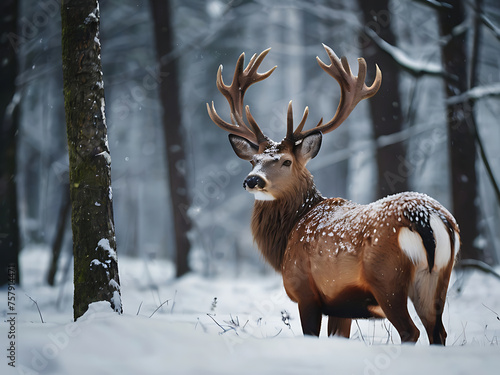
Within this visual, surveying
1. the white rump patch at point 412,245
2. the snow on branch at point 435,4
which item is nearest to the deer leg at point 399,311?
the white rump patch at point 412,245

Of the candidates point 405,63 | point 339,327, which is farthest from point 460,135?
point 339,327

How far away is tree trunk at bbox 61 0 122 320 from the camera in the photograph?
3764 mm

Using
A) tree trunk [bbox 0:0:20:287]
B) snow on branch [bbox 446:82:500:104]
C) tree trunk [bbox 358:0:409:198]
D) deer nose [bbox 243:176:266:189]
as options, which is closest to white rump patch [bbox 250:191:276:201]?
deer nose [bbox 243:176:266:189]

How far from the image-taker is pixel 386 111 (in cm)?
766

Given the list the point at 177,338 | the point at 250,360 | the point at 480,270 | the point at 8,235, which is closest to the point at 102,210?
the point at 177,338

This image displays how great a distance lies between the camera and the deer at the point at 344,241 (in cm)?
339

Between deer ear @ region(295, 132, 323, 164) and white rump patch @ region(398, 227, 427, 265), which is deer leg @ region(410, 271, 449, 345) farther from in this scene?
deer ear @ region(295, 132, 323, 164)

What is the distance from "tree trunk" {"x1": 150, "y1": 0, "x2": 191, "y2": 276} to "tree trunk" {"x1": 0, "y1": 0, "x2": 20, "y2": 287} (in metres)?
2.75

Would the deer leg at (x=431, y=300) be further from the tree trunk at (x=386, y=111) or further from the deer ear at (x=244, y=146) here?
the tree trunk at (x=386, y=111)

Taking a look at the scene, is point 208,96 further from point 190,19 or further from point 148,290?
point 148,290

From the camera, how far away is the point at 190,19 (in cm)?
1366

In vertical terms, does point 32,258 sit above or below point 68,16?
below

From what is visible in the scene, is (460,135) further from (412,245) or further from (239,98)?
(412,245)

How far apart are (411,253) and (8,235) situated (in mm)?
6173
